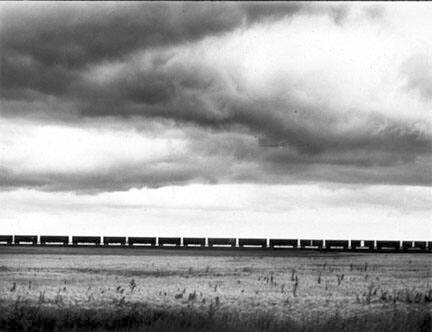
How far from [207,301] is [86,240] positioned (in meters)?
78.0

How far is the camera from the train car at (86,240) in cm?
10588

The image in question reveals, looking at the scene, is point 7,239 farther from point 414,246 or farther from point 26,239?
point 414,246

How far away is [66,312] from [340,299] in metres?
13.7

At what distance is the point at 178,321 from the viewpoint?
2308 centimetres

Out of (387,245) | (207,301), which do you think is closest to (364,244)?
(387,245)

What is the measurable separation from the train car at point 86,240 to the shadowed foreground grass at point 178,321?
80970mm

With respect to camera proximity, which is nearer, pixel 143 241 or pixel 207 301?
pixel 207 301

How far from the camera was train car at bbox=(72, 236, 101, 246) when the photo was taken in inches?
4168

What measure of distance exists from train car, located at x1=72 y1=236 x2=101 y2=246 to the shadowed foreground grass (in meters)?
81.0

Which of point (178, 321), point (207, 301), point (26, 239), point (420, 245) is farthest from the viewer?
point (420, 245)

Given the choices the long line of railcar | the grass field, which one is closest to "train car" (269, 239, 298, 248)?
the long line of railcar

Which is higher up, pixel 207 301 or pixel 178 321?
pixel 178 321

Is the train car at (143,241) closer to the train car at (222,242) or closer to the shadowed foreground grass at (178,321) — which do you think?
the train car at (222,242)

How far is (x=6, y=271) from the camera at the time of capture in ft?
156
